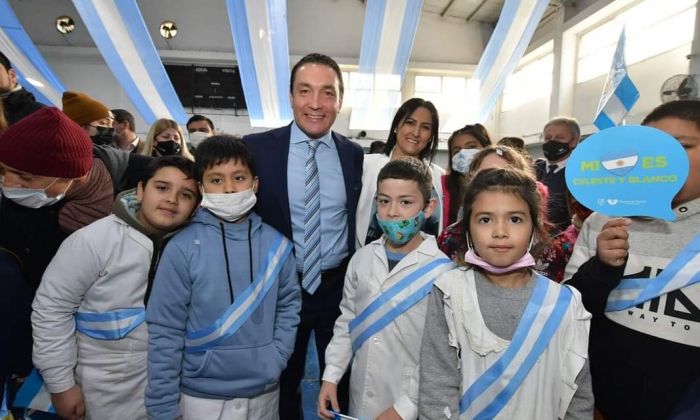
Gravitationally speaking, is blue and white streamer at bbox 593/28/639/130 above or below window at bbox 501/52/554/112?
below

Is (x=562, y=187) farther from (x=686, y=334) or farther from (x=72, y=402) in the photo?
(x=72, y=402)

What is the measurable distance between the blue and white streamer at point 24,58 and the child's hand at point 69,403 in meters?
4.84

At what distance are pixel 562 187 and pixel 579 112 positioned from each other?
5.66m

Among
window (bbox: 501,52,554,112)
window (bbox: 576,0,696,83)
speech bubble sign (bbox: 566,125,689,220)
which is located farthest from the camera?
window (bbox: 501,52,554,112)

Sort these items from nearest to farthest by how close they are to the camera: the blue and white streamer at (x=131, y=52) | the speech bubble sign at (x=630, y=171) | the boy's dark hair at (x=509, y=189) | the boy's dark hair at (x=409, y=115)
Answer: the speech bubble sign at (x=630, y=171)
the boy's dark hair at (x=509, y=189)
the boy's dark hair at (x=409, y=115)
the blue and white streamer at (x=131, y=52)

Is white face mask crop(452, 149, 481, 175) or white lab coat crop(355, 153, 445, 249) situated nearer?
white lab coat crop(355, 153, 445, 249)

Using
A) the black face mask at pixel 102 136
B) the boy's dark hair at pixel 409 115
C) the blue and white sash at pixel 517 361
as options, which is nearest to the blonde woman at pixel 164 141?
the black face mask at pixel 102 136

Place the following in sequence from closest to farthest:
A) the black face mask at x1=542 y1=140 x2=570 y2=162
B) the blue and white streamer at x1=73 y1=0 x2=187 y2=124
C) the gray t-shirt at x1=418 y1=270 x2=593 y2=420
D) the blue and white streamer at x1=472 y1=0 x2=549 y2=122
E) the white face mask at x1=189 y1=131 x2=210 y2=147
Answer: the gray t-shirt at x1=418 y1=270 x2=593 y2=420 → the black face mask at x1=542 y1=140 x2=570 y2=162 → the white face mask at x1=189 y1=131 x2=210 y2=147 → the blue and white streamer at x1=73 y1=0 x2=187 y2=124 → the blue and white streamer at x1=472 y1=0 x2=549 y2=122

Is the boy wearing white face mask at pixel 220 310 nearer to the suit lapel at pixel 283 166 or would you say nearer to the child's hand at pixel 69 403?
the suit lapel at pixel 283 166

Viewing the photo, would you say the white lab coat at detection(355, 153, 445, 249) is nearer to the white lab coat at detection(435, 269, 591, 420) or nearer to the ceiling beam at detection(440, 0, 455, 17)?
the white lab coat at detection(435, 269, 591, 420)

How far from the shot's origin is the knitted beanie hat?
2.38 metres

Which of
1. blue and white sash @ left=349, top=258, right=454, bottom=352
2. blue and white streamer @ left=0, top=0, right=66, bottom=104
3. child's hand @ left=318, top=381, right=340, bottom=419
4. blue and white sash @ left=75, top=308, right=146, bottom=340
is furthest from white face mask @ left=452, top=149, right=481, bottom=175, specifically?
blue and white streamer @ left=0, top=0, right=66, bottom=104

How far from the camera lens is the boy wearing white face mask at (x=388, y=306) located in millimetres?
1394

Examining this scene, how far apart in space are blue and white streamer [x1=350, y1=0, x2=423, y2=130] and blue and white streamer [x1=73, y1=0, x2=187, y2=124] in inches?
110
